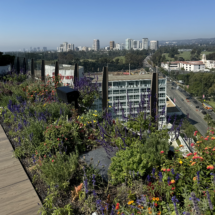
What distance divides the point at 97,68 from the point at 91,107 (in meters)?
0.88

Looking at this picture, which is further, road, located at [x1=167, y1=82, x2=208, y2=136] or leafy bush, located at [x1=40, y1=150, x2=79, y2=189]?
road, located at [x1=167, y1=82, x2=208, y2=136]

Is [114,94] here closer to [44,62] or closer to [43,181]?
[43,181]

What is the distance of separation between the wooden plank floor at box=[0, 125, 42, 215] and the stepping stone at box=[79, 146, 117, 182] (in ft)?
2.20

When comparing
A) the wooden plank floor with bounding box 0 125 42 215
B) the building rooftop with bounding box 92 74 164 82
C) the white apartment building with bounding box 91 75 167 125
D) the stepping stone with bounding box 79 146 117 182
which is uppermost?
Answer: the building rooftop with bounding box 92 74 164 82

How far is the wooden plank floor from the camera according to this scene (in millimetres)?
1815

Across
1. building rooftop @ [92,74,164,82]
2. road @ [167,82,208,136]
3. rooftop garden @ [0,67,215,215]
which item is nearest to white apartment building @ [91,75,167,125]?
building rooftop @ [92,74,164,82]

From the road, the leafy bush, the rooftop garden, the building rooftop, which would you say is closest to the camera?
the rooftop garden

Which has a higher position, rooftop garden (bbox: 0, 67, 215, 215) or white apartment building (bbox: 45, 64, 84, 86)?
white apartment building (bbox: 45, 64, 84, 86)

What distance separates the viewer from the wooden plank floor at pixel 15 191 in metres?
1.82

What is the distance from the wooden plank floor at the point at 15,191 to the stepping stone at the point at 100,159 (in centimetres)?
67

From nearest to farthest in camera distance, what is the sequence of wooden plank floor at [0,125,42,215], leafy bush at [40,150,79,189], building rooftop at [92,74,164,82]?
wooden plank floor at [0,125,42,215], leafy bush at [40,150,79,189], building rooftop at [92,74,164,82]

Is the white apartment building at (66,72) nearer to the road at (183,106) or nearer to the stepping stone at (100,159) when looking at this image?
the road at (183,106)

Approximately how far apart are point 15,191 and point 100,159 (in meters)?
0.97

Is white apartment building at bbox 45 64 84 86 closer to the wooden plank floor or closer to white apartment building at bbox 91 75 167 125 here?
white apartment building at bbox 91 75 167 125
